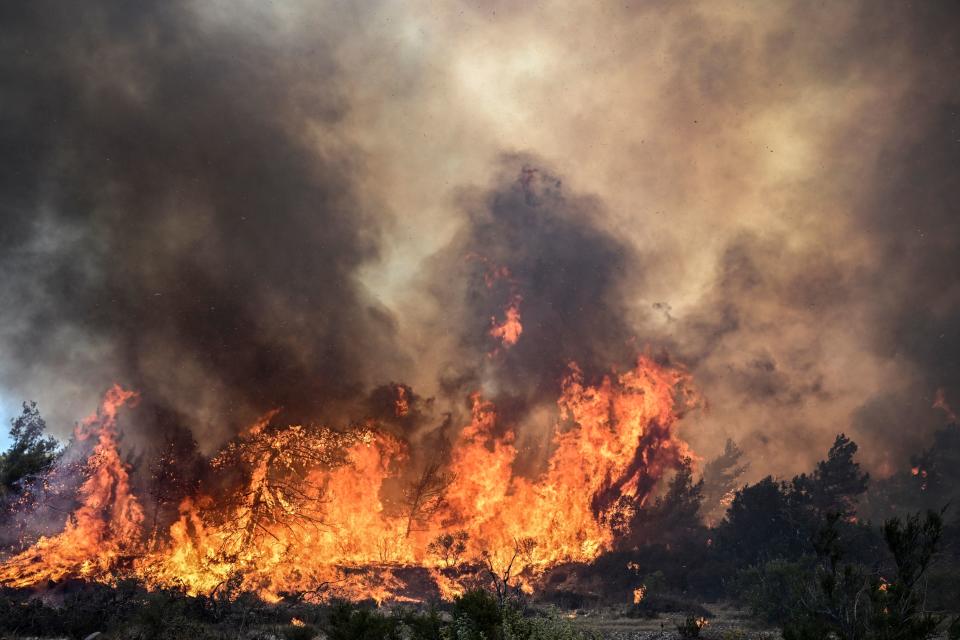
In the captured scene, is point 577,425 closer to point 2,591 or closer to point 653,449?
point 653,449

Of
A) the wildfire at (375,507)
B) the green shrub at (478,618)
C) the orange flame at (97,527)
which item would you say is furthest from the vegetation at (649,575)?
the orange flame at (97,527)

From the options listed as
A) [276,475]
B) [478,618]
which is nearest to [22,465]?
[276,475]

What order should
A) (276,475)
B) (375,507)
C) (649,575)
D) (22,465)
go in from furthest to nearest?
(649,575)
(375,507)
(276,475)
(22,465)

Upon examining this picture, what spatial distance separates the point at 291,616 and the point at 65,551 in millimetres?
14893

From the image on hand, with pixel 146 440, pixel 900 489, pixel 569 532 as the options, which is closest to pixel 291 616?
pixel 146 440

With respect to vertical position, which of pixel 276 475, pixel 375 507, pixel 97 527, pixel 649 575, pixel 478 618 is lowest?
pixel 478 618

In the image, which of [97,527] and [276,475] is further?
[276,475]

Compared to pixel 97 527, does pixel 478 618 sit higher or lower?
lower

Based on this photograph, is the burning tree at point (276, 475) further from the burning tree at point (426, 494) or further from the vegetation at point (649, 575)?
the burning tree at point (426, 494)

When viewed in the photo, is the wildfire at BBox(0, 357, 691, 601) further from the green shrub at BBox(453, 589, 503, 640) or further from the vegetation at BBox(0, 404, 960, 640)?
the green shrub at BBox(453, 589, 503, 640)

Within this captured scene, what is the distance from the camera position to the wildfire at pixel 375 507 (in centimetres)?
3127

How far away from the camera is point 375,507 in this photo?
37844mm

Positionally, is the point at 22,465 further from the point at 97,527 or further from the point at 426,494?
the point at 426,494

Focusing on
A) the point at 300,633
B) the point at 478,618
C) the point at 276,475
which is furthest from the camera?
the point at 276,475
